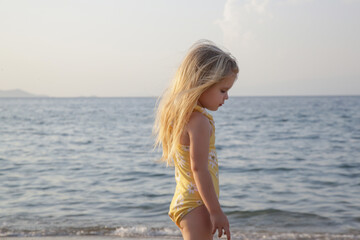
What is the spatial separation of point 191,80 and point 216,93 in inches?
5.5

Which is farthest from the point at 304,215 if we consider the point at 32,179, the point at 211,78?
the point at 32,179

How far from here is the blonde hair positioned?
7.12 feet

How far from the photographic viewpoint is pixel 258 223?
5559 millimetres

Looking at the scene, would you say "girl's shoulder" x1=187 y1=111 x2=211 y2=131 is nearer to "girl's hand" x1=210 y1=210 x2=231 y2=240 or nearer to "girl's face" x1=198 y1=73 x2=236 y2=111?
"girl's face" x1=198 y1=73 x2=236 y2=111

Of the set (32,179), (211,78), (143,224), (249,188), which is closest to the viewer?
(211,78)

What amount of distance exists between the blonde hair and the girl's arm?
0.07 m

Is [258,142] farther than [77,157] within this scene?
Yes

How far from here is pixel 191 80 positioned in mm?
2201

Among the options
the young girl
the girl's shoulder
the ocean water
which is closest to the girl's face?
the young girl

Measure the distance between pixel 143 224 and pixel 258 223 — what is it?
1.42 meters

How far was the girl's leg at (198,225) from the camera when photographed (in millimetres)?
2176

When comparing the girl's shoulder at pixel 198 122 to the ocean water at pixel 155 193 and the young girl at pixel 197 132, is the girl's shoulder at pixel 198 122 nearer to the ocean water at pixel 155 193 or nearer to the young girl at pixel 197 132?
the young girl at pixel 197 132

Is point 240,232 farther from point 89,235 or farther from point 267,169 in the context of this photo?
point 267,169

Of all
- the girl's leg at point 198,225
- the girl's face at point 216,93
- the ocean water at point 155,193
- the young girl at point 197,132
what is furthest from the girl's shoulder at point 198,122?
the ocean water at point 155,193
